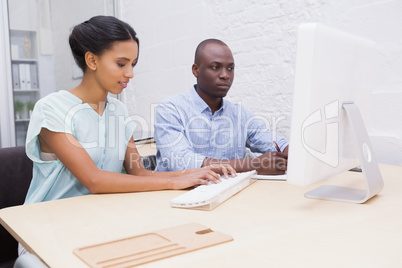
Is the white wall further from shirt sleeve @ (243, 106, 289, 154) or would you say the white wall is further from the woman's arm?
the woman's arm

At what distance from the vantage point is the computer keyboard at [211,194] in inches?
32.3

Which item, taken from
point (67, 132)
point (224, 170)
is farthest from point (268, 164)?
point (67, 132)

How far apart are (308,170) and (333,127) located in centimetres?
13

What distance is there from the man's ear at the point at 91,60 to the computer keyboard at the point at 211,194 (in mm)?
535

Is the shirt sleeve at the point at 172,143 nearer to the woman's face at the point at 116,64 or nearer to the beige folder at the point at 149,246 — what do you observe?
the woman's face at the point at 116,64

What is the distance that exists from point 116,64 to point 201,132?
0.54 metres

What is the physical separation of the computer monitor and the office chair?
0.89 m

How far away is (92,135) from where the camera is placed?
118cm

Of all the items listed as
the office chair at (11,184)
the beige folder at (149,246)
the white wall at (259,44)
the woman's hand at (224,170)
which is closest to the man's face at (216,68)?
the white wall at (259,44)

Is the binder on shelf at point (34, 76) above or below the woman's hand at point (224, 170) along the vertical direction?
above

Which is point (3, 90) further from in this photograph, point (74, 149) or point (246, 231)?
point (246, 231)

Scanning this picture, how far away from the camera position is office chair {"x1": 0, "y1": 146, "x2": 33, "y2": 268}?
1.14 metres

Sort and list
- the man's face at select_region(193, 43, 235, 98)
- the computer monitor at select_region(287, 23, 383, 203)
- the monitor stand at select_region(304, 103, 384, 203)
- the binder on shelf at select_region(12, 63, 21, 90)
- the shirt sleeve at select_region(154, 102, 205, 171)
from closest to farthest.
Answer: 1. the computer monitor at select_region(287, 23, 383, 203)
2. the monitor stand at select_region(304, 103, 384, 203)
3. the shirt sleeve at select_region(154, 102, 205, 171)
4. the man's face at select_region(193, 43, 235, 98)
5. the binder on shelf at select_region(12, 63, 21, 90)

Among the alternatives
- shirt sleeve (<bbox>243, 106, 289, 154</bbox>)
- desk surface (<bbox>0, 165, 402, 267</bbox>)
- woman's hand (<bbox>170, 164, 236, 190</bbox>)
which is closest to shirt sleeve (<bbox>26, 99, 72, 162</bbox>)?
desk surface (<bbox>0, 165, 402, 267</bbox>)
